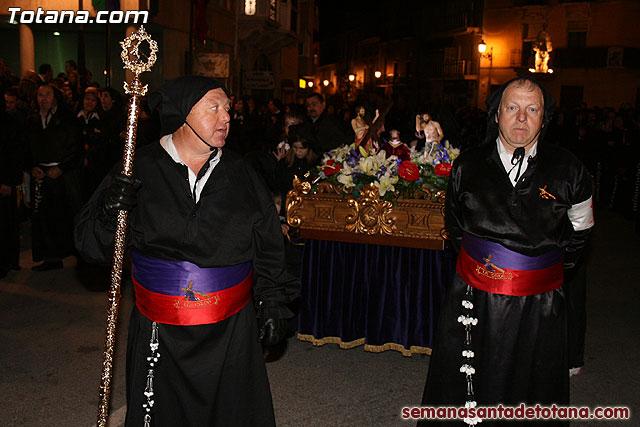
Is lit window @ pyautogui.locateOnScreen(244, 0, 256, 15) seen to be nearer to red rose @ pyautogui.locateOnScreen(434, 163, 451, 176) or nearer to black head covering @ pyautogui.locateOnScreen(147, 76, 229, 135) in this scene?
red rose @ pyautogui.locateOnScreen(434, 163, 451, 176)

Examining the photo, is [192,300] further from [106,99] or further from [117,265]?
[106,99]

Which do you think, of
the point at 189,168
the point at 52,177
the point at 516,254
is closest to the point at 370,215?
the point at 516,254

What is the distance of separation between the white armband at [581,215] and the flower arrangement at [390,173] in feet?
5.80

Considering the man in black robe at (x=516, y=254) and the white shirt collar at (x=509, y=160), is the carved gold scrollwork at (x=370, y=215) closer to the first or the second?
the man in black robe at (x=516, y=254)

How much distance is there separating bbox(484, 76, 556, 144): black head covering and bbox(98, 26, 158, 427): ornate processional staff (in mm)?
1830

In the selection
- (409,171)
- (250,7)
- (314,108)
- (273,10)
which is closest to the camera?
(409,171)

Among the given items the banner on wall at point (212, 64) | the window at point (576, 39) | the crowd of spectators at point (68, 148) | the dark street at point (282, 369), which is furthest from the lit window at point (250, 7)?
the dark street at point (282, 369)

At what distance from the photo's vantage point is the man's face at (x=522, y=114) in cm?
353

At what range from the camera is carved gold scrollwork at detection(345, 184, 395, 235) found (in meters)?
5.36

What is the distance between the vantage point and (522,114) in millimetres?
3531

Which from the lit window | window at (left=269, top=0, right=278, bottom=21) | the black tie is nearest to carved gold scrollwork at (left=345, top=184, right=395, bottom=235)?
the black tie

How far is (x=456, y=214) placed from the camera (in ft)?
12.7

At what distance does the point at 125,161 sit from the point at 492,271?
1963mm

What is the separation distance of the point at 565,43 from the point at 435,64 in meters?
12.7
